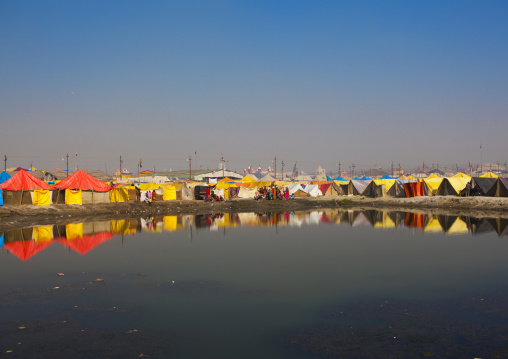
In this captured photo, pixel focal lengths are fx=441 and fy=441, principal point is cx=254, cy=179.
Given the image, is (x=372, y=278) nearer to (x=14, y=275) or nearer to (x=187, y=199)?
(x=14, y=275)

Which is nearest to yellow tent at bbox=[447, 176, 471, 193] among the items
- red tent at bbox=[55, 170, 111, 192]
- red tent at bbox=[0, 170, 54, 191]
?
red tent at bbox=[55, 170, 111, 192]

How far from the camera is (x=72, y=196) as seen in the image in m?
39.8

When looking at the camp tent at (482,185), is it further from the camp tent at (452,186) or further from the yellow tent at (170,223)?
the yellow tent at (170,223)

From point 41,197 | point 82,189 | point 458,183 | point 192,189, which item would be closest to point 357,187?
point 458,183

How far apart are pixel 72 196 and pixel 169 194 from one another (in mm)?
12858

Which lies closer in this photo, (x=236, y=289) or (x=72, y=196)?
(x=236, y=289)

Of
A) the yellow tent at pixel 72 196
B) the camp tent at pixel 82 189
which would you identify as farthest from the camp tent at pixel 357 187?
the yellow tent at pixel 72 196

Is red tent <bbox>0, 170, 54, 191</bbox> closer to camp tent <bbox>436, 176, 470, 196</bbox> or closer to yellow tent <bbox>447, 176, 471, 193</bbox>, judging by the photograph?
camp tent <bbox>436, 176, 470, 196</bbox>

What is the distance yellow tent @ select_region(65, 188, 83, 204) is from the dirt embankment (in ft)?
Answer: 3.18

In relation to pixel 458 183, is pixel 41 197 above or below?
below

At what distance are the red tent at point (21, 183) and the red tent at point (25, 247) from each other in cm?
1615

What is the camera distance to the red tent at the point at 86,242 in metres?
21.4

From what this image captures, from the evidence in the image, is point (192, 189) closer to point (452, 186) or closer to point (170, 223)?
point (170, 223)

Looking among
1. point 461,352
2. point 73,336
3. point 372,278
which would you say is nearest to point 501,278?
point 372,278
